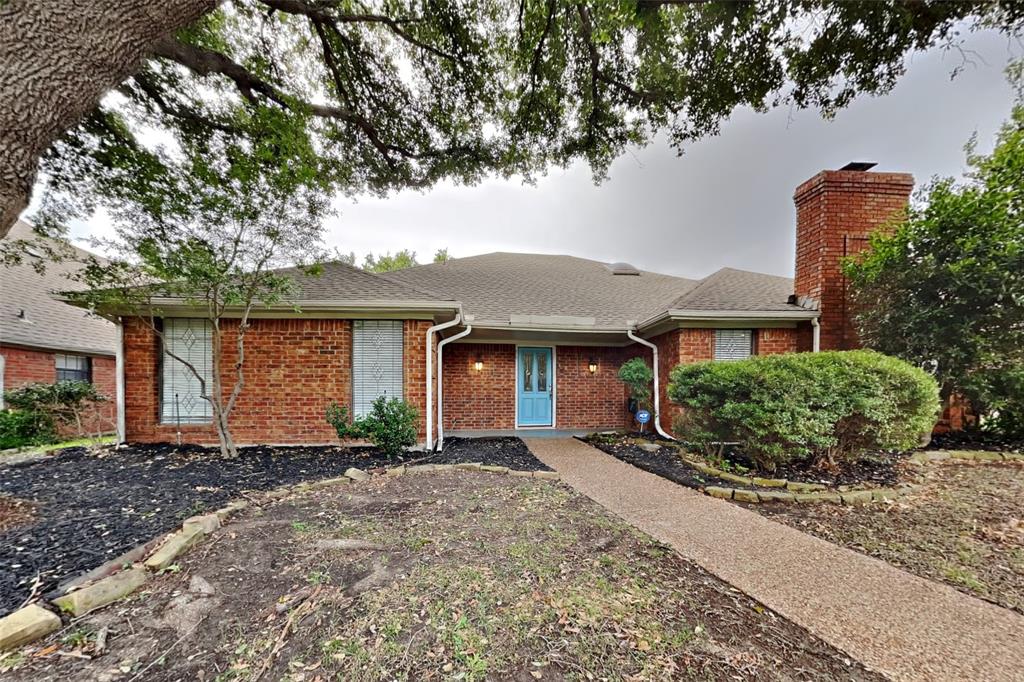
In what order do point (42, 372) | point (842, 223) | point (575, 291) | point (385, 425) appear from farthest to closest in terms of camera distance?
1. point (575, 291)
2. point (42, 372)
3. point (842, 223)
4. point (385, 425)

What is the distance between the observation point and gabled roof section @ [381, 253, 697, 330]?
7.95 metres

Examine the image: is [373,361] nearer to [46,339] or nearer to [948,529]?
[948,529]

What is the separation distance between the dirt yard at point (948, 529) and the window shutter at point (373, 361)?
5.46 meters

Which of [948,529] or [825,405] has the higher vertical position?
[825,405]

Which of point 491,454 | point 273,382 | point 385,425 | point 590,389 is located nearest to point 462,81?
point 385,425

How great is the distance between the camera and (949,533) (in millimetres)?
3230

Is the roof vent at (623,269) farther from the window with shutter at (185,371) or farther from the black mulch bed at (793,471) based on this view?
the window with shutter at (185,371)

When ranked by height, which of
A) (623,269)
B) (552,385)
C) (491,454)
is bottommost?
(491,454)

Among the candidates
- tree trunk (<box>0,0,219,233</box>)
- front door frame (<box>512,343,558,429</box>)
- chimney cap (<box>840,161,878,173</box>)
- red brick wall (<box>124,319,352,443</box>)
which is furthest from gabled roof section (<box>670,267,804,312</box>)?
tree trunk (<box>0,0,219,233</box>)

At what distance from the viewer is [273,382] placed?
6.21m

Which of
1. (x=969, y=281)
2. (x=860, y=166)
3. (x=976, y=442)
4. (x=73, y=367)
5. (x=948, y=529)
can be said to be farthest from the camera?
(x=73, y=367)

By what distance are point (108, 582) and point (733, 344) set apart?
27.5ft

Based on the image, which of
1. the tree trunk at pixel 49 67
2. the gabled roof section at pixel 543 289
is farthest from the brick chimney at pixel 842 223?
the tree trunk at pixel 49 67

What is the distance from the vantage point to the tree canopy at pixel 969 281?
5160 mm
